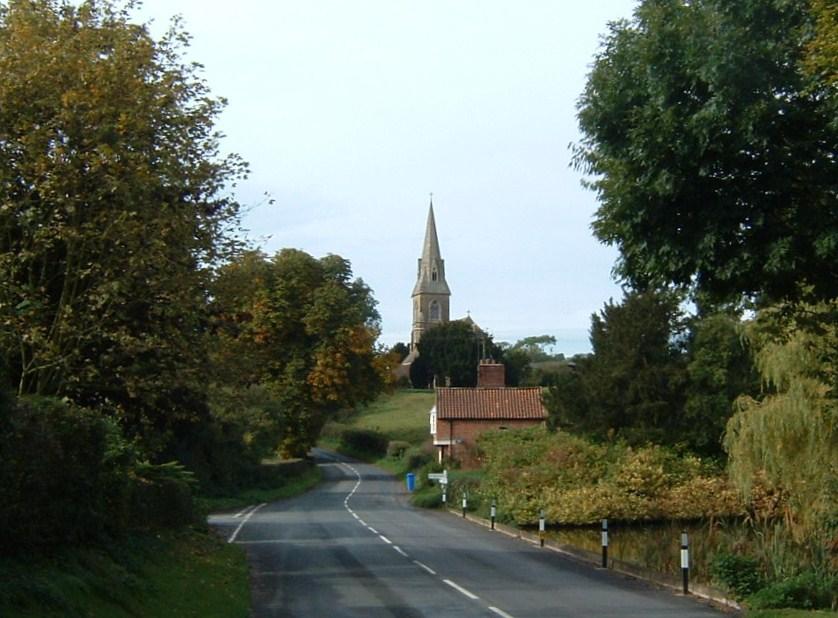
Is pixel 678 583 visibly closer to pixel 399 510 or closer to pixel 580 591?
pixel 580 591

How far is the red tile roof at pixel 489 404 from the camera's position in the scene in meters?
64.8

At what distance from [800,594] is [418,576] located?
7.62 metres

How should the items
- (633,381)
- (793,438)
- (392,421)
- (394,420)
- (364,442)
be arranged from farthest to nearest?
(394,420), (392,421), (364,442), (633,381), (793,438)

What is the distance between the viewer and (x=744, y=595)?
17.3 meters

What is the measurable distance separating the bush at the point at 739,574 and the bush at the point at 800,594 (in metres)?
0.45

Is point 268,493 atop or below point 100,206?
below

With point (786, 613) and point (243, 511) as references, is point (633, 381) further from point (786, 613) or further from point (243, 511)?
point (786, 613)

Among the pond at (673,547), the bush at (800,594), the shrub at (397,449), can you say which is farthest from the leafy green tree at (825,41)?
the shrub at (397,449)

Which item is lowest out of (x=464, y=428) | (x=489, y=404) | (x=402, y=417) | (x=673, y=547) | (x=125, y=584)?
(x=673, y=547)

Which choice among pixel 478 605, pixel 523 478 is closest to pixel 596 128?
pixel 478 605

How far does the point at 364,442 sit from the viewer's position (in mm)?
97125

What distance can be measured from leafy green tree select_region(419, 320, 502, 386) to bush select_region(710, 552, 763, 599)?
97.5 m

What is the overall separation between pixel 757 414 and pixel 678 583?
8827 millimetres

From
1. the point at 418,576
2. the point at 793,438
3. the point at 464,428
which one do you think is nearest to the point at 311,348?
the point at 464,428
